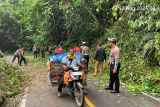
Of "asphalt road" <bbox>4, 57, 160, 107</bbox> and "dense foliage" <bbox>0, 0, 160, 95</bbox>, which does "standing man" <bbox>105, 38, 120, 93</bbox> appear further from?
"dense foliage" <bbox>0, 0, 160, 95</bbox>

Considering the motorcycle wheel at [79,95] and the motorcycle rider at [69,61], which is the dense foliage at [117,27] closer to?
the motorcycle rider at [69,61]

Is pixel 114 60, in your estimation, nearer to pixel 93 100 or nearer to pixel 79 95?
pixel 93 100

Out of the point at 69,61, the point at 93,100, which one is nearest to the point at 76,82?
the point at 93,100

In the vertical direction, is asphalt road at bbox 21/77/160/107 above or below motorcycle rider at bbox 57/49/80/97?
below

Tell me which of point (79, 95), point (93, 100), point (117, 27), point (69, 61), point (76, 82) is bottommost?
point (93, 100)

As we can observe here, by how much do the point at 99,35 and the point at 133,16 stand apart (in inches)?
328

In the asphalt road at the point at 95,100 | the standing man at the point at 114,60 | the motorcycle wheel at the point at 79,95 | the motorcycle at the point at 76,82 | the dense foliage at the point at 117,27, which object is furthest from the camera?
the dense foliage at the point at 117,27

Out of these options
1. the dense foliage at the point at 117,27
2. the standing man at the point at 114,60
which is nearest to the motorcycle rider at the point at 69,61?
the standing man at the point at 114,60

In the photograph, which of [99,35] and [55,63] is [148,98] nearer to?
[55,63]

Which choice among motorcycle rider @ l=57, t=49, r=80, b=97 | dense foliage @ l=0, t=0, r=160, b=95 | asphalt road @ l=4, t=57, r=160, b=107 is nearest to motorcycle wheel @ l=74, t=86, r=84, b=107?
asphalt road @ l=4, t=57, r=160, b=107

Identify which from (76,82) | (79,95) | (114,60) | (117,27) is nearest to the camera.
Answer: (79,95)

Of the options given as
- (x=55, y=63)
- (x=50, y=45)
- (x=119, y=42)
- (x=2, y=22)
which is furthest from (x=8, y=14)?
(x=55, y=63)

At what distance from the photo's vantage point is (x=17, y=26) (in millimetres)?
58531

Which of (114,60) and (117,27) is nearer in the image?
(114,60)
